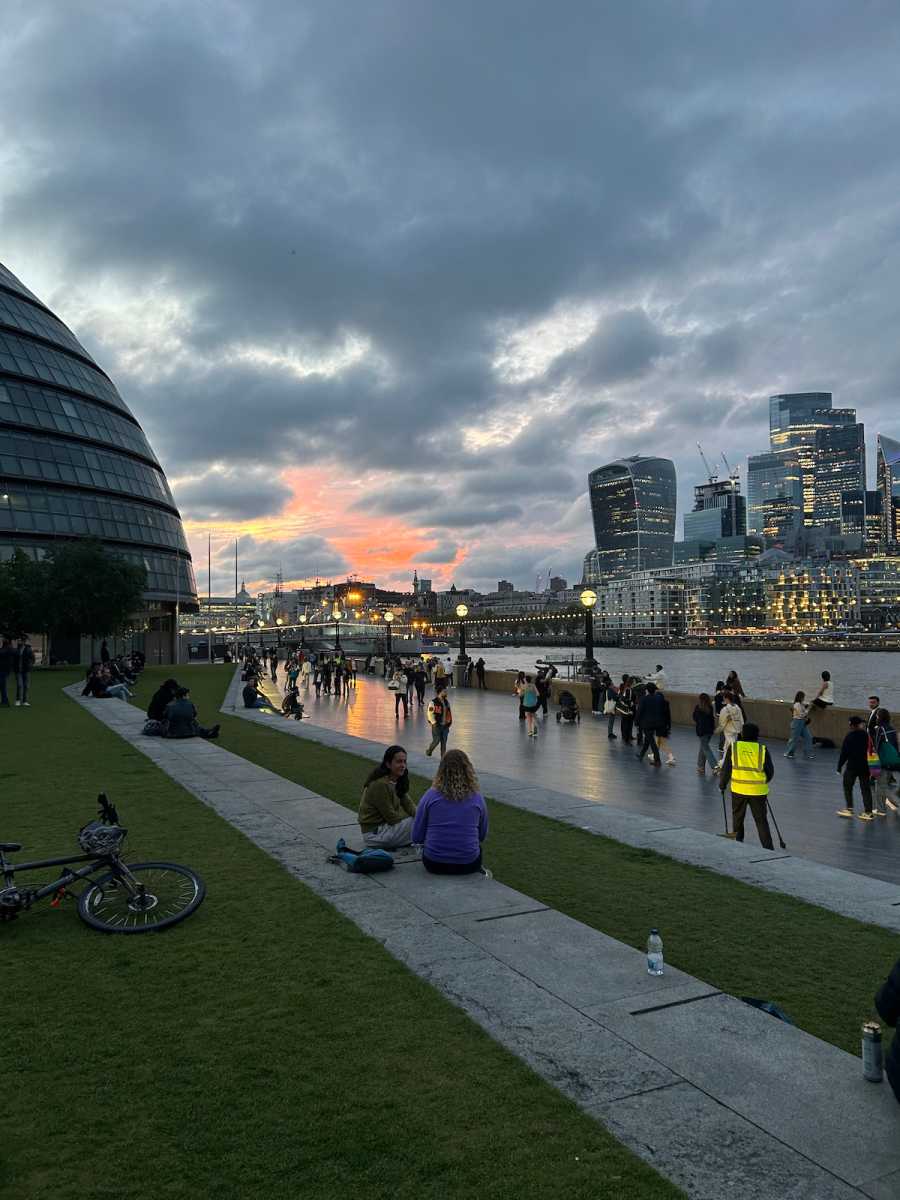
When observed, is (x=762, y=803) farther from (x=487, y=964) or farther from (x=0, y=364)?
(x=0, y=364)

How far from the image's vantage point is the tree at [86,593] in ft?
160

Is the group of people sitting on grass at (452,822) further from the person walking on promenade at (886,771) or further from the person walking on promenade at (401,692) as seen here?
the person walking on promenade at (401,692)

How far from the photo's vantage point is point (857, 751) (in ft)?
45.6

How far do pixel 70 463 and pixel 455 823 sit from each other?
7009cm

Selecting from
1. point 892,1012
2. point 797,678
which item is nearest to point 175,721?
point 892,1012

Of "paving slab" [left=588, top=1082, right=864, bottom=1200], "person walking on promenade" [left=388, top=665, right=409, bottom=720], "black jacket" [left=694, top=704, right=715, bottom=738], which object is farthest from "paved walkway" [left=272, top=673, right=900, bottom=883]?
"paving slab" [left=588, top=1082, right=864, bottom=1200]

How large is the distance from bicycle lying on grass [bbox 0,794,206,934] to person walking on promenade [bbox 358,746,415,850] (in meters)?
2.42

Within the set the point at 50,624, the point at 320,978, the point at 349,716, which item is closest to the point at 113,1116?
the point at 320,978

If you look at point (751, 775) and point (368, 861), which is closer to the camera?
point (368, 861)

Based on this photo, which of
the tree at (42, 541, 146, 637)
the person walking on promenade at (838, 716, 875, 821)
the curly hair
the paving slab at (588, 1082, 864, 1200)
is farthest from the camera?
the tree at (42, 541, 146, 637)

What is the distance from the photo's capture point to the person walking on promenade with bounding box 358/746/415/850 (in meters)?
9.13

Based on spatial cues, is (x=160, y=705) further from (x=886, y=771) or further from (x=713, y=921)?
(x=713, y=921)

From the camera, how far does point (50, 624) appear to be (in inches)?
1934

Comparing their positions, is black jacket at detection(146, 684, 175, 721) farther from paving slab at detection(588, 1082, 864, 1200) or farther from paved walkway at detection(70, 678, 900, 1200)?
paving slab at detection(588, 1082, 864, 1200)
